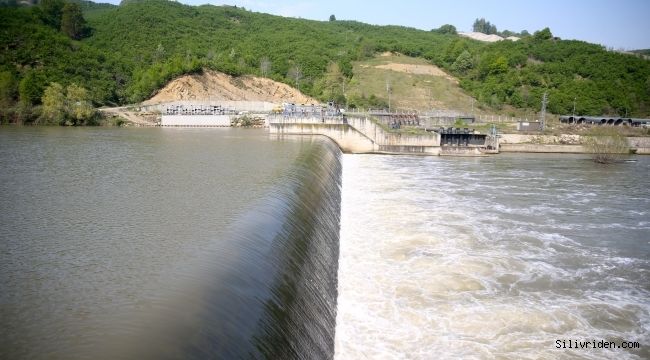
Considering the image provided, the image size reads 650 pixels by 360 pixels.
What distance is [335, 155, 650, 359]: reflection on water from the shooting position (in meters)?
9.55

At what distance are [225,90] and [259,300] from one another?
7086cm

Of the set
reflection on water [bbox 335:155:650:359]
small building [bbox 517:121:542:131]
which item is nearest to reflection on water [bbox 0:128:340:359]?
Result: reflection on water [bbox 335:155:650:359]

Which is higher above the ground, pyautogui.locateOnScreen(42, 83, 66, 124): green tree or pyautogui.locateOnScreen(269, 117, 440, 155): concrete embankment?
pyautogui.locateOnScreen(42, 83, 66, 124): green tree

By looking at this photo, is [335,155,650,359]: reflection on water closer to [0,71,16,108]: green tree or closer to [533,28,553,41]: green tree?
[0,71,16,108]: green tree

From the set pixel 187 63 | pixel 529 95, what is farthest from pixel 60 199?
pixel 529 95

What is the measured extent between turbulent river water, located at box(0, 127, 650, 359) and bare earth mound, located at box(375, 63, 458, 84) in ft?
260

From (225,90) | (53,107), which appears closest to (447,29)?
(225,90)

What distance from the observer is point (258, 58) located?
96812 mm

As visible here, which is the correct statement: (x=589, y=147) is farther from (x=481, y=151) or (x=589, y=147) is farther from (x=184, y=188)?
(x=184, y=188)

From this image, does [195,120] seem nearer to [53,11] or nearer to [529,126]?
[529,126]

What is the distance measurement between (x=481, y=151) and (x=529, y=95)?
52.0 m

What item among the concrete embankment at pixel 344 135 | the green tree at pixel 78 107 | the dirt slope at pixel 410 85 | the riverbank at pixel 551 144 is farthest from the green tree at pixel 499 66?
the green tree at pixel 78 107

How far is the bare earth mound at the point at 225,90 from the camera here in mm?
69500

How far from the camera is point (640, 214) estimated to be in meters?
20.2
